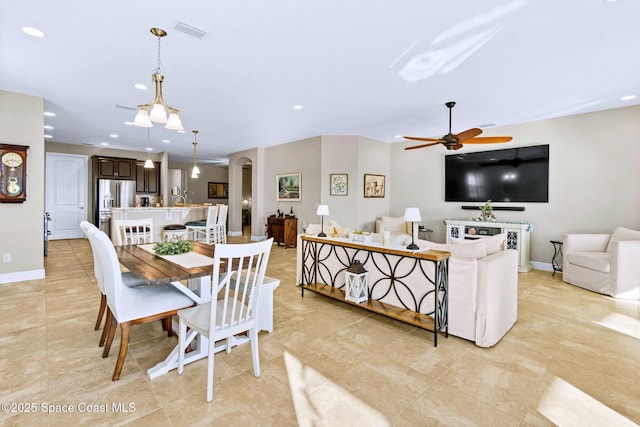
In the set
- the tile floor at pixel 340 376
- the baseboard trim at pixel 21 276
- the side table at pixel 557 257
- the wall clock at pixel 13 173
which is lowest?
the tile floor at pixel 340 376

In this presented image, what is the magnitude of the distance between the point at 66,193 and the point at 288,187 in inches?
237

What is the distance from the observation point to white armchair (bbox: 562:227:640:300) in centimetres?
381

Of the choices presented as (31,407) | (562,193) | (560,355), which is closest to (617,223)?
(562,193)

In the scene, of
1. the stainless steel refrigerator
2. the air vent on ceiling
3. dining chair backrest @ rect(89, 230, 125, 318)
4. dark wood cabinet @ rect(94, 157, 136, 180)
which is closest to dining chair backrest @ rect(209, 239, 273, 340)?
dining chair backrest @ rect(89, 230, 125, 318)

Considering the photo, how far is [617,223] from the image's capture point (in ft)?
15.4

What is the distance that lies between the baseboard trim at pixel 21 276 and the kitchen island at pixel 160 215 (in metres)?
1.43

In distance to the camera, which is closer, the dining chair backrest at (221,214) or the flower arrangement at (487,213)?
the flower arrangement at (487,213)

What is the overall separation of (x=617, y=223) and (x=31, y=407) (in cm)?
702

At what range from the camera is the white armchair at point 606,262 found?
3814 mm

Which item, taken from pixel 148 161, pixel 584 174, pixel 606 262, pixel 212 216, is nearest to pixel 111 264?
pixel 212 216

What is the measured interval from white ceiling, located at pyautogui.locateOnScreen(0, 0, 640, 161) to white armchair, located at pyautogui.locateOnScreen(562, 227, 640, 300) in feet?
6.51

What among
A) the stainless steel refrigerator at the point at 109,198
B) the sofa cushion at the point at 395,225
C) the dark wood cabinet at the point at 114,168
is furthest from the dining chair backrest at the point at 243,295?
the dark wood cabinet at the point at 114,168

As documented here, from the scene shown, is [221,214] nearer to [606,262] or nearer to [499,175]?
[499,175]

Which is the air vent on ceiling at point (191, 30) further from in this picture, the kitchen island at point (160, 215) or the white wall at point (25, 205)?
the kitchen island at point (160, 215)
